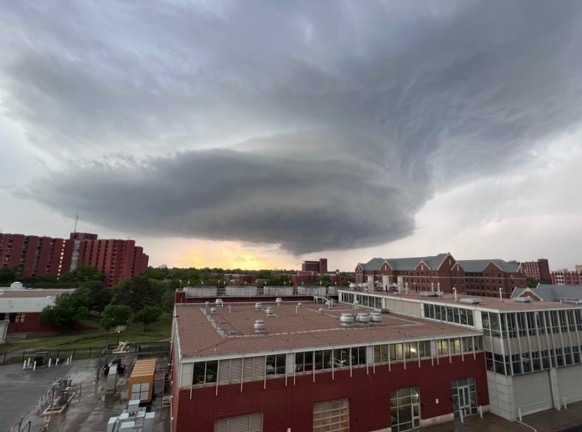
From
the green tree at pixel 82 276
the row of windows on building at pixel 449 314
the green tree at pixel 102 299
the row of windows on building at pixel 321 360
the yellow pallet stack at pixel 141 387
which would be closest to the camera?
the row of windows on building at pixel 321 360

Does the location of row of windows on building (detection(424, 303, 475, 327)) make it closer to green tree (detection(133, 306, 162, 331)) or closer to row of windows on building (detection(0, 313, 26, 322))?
green tree (detection(133, 306, 162, 331))

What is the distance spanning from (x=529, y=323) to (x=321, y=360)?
2104cm

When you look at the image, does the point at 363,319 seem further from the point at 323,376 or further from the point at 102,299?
the point at 102,299

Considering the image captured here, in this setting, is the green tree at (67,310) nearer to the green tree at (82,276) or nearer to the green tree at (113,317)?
the green tree at (113,317)

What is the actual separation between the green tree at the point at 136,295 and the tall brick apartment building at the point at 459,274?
74.2 metres

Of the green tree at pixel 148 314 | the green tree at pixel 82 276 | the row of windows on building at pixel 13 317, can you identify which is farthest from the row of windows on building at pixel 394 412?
the green tree at pixel 82 276

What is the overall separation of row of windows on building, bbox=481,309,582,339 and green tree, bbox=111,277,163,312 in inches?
2894

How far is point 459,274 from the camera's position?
117000mm

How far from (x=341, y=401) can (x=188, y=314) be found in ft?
72.8

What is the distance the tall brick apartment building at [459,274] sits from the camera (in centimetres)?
11250

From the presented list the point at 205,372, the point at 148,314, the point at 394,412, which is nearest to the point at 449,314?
the point at 394,412

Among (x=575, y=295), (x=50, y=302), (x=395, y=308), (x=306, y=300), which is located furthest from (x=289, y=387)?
(x=575, y=295)

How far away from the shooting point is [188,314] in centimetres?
3672

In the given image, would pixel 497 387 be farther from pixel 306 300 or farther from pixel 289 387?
pixel 306 300
